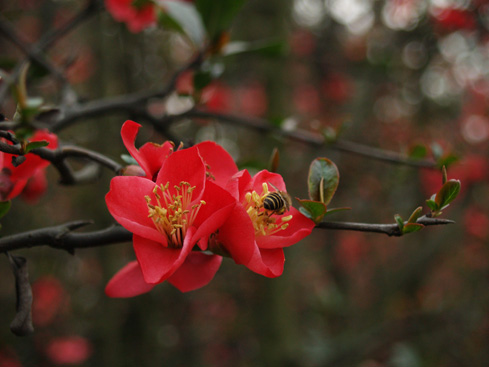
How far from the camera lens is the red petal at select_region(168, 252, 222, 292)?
0.53 m

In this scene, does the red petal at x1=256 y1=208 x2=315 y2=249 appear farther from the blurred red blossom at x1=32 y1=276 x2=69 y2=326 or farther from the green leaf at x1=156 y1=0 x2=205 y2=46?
the blurred red blossom at x1=32 y1=276 x2=69 y2=326

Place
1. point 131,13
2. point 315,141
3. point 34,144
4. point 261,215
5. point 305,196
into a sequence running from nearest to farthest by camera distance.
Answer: point 34,144, point 261,215, point 315,141, point 131,13, point 305,196

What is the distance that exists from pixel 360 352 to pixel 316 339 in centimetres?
35

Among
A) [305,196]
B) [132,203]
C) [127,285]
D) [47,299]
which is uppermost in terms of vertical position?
[132,203]

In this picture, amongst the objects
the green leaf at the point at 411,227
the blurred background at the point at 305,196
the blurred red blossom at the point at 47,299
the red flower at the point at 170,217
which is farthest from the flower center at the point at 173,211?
the blurred red blossom at the point at 47,299

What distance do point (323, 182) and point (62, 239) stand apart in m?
0.33

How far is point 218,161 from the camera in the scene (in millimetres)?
567

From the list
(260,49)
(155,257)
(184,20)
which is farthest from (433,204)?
(184,20)

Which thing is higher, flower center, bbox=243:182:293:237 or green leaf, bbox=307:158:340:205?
green leaf, bbox=307:158:340:205

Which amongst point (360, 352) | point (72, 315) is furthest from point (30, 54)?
Answer: point (72, 315)

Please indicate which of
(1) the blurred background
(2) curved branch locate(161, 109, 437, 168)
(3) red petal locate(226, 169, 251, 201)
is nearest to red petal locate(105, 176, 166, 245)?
(3) red petal locate(226, 169, 251, 201)

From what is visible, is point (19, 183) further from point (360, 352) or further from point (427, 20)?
point (427, 20)

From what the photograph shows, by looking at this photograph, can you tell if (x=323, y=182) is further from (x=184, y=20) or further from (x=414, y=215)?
(x=184, y=20)

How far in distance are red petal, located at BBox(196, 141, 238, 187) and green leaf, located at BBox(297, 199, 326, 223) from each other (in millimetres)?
113
